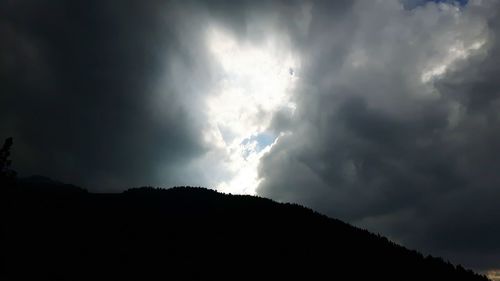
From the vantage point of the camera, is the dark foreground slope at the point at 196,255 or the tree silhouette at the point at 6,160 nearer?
the tree silhouette at the point at 6,160

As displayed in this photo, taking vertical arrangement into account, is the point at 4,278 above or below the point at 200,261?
below

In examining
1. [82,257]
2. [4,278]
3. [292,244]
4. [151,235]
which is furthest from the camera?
[151,235]

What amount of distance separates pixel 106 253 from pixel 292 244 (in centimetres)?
9631

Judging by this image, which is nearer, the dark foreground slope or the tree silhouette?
the tree silhouette

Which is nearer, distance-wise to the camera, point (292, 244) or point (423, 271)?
point (423, 271)

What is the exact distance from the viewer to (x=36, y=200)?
637ft

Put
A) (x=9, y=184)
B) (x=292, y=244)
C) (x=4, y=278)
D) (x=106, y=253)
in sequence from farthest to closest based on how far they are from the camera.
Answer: (x=292, y=244) < (x=106, y=253) < (x=4, y=278) < (x=9, y=184)

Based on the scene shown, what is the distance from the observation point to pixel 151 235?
19850 cm

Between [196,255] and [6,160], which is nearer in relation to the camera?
[6,160]

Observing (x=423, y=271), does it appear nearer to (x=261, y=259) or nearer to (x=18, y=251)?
(x=261, y=259)

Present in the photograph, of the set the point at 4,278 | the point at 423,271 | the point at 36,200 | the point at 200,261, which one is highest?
the point at 36,200

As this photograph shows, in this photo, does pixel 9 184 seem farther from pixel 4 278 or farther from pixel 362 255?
pixel 362 255

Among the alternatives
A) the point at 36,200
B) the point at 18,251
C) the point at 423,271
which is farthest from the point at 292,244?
the point at 36,200

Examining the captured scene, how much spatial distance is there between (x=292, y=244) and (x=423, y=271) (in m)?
66.9
